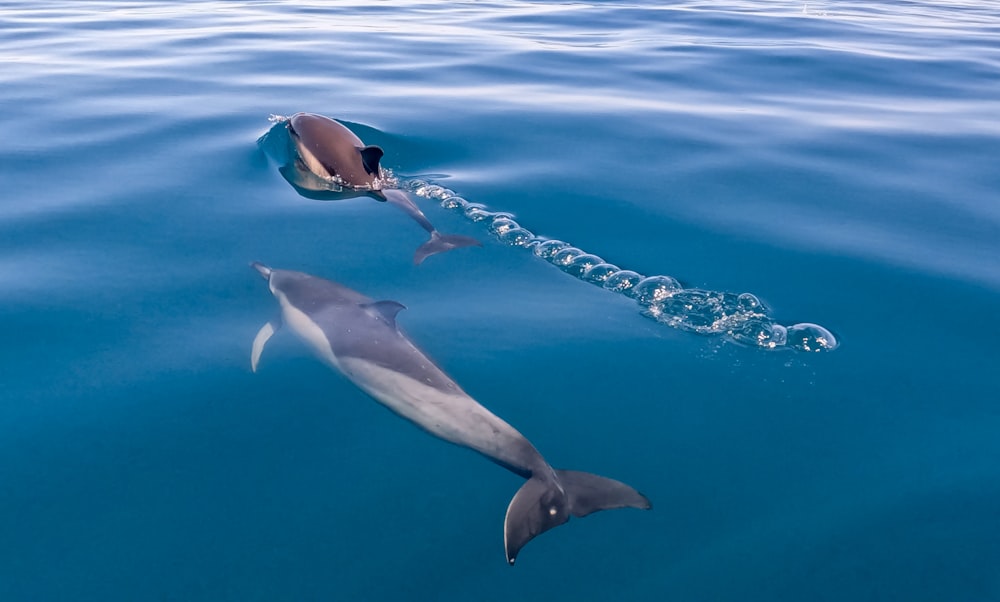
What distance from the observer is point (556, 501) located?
4418 millimetres

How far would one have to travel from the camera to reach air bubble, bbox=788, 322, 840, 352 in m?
5.93

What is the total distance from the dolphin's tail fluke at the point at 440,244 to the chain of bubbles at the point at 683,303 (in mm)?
316

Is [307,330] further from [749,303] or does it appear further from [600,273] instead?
[749,303]

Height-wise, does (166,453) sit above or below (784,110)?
below

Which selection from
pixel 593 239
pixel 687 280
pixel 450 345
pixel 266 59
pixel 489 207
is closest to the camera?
pixel 450 345

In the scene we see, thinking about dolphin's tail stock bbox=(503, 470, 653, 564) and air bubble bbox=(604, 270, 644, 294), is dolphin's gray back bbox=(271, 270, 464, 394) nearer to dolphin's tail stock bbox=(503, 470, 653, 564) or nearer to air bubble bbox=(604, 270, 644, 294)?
dolphin's tail stock bbox=(503, 470, 653, 564)

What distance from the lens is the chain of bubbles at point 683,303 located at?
6.00 metres

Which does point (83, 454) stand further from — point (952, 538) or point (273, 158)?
point (273, 158)

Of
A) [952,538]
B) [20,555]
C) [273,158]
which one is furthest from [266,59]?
[952,538]

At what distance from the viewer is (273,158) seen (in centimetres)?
980

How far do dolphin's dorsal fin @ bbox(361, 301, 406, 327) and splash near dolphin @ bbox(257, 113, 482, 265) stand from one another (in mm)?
1839

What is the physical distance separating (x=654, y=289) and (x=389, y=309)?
2.10 meters

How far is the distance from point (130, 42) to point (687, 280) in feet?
47.2

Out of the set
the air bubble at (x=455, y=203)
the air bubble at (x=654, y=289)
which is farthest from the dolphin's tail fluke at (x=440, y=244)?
the air bubble at (x=654, y=289)
